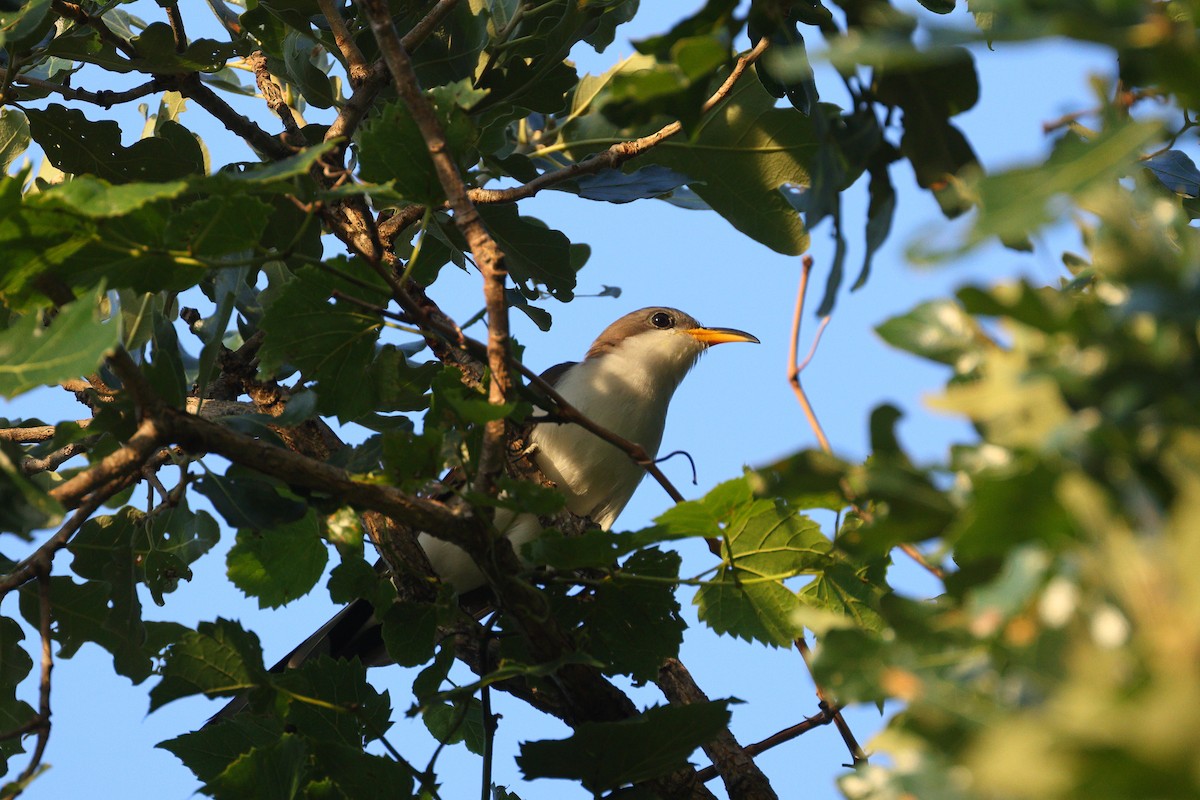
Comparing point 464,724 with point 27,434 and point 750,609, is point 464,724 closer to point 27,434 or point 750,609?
point 750,609

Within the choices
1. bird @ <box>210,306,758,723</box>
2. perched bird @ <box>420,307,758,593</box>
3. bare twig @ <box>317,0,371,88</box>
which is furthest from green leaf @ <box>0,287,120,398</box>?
perched bird @ <box>420,307,758,593</box>

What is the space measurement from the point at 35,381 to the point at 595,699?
1875 millimetres

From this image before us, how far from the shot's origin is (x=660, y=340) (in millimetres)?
6570

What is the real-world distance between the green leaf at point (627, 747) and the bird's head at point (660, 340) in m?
3.21

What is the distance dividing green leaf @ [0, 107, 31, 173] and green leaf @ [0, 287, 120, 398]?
114 inches

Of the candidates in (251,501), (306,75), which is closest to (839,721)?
(251,501)

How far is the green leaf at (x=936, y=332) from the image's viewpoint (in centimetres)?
162

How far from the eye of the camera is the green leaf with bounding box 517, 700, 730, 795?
2.95 m

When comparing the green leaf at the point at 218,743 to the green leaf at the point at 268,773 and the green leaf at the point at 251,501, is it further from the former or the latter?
the green leaf at the point at 251,501

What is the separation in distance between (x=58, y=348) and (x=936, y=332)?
1.49m

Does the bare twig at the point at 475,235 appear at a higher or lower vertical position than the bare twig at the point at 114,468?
higher

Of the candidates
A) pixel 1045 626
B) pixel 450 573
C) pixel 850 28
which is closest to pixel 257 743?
pixel 450 573

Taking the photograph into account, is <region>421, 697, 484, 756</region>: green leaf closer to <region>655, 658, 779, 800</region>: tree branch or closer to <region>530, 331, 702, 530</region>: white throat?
<region>655, 658, 779, 800</region>: tree branch

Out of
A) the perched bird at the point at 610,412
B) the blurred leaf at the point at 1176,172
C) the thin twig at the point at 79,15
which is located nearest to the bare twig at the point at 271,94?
A: the thin twig at the point at 79,15
